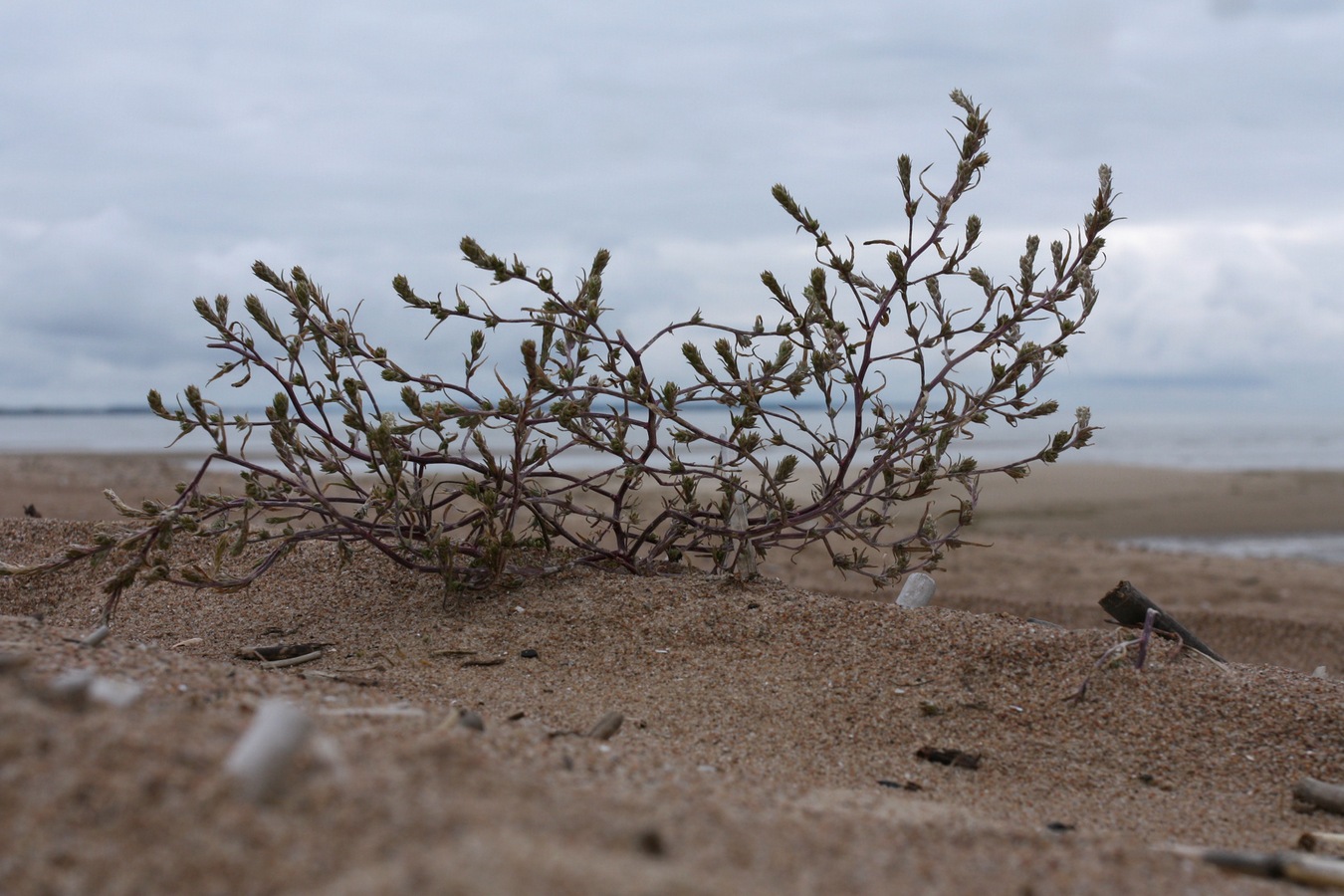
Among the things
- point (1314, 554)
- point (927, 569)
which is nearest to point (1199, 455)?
point (1314, 554)

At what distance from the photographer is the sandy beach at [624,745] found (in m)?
1.40

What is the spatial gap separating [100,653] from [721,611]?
70.7 inches

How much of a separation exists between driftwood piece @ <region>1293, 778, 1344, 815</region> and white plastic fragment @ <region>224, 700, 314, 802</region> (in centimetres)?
233

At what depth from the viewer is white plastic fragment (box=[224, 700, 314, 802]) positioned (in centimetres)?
145

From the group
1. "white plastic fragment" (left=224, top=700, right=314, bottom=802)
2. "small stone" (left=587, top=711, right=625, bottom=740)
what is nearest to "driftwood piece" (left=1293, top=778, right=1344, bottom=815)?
"small stone" (left=587, top=711, right=625, bottom=740)

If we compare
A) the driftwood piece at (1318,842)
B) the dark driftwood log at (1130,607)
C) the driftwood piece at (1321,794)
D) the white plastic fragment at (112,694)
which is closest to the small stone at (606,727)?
the white plastic fragment at (112,694)

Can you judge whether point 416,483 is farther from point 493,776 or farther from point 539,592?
point 493,776

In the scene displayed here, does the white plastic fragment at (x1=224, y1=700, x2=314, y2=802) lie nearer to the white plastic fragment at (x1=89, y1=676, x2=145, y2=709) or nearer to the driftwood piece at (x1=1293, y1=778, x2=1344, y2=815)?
the white plastic fragment at (x1=89, y1=676, x2=145, y2=709)

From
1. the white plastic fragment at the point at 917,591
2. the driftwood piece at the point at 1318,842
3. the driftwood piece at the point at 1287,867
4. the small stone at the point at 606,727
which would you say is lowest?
the driftwood piece at the point at 1318,842

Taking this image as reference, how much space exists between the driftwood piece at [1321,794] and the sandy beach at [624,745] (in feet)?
0.11

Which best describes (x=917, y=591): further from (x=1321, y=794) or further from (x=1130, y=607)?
(x=1321, y=794)

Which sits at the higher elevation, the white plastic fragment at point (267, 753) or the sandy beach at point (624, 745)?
the white plastic fragment at point (267, 753)

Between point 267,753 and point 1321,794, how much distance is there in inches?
93.8

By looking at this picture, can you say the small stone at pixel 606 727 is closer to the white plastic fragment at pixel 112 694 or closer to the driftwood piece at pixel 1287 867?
the white plastic fragment at pixel 112 694
